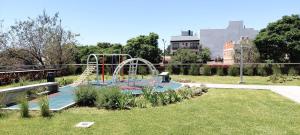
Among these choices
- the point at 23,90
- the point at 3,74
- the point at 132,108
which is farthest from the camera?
the point at 3,74

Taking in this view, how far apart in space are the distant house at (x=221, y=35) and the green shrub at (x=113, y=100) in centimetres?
6875

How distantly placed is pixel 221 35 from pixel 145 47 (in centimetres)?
4132

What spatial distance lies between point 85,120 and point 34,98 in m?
5.33

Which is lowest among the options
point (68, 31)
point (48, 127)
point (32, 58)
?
point (48, 127)

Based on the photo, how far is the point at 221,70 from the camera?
29.7 m

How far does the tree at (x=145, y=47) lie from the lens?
43.3m

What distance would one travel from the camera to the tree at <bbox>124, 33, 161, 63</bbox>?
43344 mm

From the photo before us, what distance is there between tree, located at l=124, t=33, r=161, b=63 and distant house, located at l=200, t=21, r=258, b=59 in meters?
37.2

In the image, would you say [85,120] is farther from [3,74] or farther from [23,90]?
[3,74]

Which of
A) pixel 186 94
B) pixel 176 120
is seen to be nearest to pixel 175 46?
pixel 186 94

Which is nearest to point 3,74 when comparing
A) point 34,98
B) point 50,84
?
point 50,84

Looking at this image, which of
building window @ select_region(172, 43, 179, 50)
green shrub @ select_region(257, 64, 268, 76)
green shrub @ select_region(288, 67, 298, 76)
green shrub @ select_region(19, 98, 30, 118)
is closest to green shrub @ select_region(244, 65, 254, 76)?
green shrub @ select_region(257, 64, 268, 76)

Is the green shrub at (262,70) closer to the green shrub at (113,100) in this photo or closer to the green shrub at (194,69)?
the green shrub at (194,69)

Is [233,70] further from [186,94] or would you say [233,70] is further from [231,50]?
[231,50]
